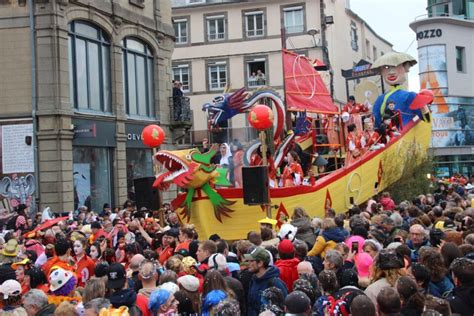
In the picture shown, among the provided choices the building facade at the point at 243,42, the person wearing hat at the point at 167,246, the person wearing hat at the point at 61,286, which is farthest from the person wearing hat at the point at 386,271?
the building facade at the point at 243,42

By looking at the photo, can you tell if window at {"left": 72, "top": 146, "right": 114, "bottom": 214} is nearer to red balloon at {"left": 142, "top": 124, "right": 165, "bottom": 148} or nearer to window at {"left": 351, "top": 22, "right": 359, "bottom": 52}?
red balloon at {"left": 142, "top": 124, "right": 165, "bottom": 148}

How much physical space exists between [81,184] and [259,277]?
15739 millimetres

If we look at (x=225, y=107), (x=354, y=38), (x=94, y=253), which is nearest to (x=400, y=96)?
(x=225, y=107)

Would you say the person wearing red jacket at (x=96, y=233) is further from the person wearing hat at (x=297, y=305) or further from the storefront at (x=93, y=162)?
the storefront at (x=93, y=162)

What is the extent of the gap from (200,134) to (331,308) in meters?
35.5

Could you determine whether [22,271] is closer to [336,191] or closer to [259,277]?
[259,277]

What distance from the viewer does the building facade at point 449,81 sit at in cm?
4000

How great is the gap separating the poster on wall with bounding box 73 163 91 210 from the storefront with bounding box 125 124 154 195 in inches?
88.7

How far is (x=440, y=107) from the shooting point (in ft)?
131

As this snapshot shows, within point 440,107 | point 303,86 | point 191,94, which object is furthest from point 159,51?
point 440,107

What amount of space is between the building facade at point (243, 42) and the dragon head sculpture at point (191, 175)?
24650mm

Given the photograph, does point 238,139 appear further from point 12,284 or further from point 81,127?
point 12,284

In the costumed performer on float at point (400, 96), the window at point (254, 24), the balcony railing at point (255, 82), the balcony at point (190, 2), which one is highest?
the balcony at point (190, 2)

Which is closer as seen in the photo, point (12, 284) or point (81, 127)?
point (12, 284)
